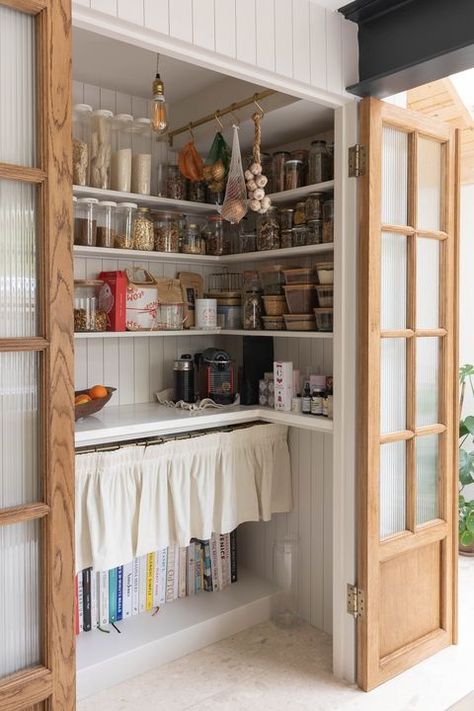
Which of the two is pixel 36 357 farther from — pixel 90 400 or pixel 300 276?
pixel 300 276

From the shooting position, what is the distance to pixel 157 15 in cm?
175

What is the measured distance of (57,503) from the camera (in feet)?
4.84

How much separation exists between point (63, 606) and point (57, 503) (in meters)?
0.25

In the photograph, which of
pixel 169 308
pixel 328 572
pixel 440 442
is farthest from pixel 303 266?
pixel 328 572

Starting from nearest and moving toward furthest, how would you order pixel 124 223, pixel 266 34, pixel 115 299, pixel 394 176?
pixel 266 34 < pixel 394 176 < pixel 115 299 < pixel 124 223

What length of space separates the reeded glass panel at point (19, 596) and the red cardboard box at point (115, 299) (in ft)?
4.32

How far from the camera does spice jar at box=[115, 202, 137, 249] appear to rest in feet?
8.95

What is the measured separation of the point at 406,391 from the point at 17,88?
69.7 inches

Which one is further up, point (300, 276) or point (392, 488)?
point (300, 276)

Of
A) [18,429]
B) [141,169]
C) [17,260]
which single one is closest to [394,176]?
[141,169]

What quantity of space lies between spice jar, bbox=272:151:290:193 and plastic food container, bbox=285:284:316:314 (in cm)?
46

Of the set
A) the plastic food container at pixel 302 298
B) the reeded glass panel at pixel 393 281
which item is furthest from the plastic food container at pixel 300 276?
the reeded glass panel at pixel 393 281

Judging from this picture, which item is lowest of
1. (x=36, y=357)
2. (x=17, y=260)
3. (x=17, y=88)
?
(x=36, y=357)

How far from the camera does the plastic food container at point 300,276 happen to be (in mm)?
2674
